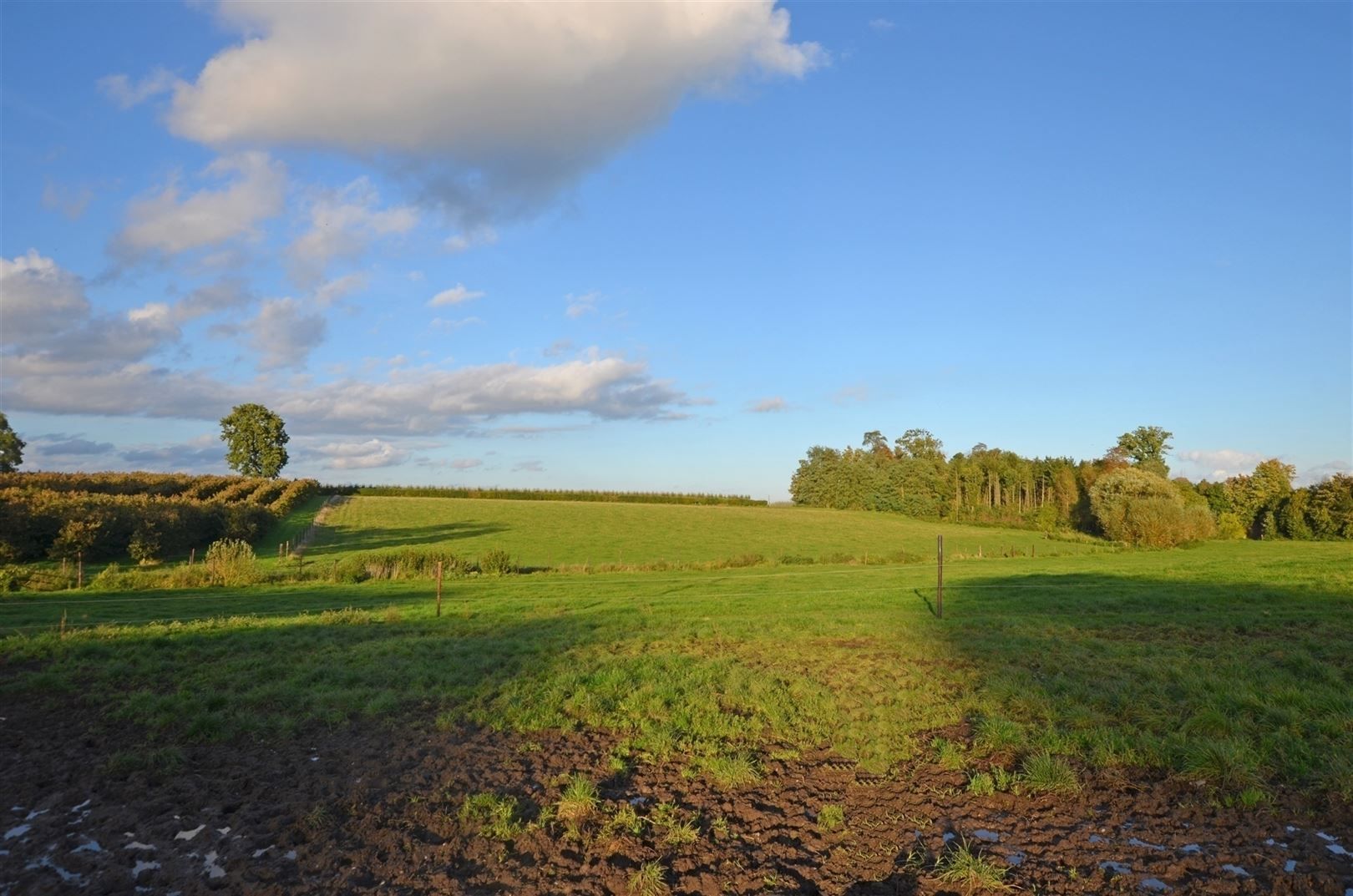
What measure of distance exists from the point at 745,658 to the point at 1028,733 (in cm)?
519

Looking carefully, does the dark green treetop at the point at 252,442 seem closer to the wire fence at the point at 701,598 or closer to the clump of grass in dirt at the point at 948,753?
the wire fence at the point at 701,598

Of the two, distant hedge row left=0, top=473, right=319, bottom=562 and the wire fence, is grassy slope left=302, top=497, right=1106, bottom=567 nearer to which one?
distant hedge row left=0, top=473, right=319, bottom=562

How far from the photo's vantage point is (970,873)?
5.56 m

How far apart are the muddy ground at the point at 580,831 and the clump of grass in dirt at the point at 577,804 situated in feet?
0.25

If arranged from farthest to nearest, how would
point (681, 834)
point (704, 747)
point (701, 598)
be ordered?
point (701, 598) → point (704, 747) → point (681, 834)

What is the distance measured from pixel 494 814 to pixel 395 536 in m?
51.1

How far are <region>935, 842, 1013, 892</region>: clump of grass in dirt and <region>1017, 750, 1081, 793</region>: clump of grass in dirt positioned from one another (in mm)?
1647

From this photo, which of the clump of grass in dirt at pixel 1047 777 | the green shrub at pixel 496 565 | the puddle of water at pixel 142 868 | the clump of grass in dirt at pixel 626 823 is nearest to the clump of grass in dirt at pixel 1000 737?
the clump of grass in dirt at pixel 1047 777

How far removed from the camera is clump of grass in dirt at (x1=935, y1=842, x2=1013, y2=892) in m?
5.48

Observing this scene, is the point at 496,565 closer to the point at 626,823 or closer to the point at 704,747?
the point at 704,747

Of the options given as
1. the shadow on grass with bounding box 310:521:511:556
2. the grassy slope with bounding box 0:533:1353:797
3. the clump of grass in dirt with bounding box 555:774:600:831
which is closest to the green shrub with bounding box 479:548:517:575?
the grassy slope with bounding box 0:533:1353:797

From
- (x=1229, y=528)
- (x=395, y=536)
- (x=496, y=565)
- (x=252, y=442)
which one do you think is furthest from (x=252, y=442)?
(x=1229, y=528)

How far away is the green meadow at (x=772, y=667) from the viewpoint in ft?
27.7

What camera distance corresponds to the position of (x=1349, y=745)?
Answer: 25.2ft
